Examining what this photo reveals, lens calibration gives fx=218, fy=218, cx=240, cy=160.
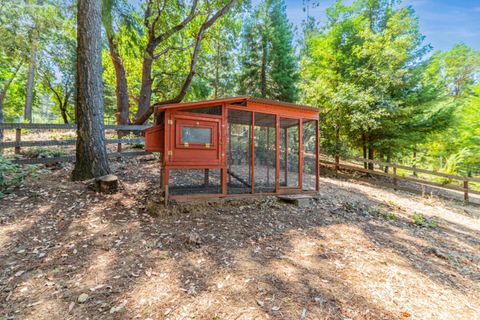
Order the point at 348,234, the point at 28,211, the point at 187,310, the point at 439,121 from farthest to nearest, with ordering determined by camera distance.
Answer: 1. the point at 439,121
2. the point at 348,234
3. the point at 28,211
4. the point at 187,310

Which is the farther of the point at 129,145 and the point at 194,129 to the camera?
the point at 129,145

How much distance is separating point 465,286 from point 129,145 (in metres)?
9.62

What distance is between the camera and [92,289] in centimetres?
232

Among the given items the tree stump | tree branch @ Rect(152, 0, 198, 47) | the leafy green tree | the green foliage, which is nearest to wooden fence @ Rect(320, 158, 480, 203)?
the leafy green tree

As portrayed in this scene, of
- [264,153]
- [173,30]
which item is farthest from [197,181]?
[173,30]

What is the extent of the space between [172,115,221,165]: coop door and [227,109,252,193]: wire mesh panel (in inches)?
28.1

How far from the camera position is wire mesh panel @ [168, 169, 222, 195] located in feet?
16.5

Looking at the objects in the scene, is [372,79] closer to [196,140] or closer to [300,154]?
[300,154]

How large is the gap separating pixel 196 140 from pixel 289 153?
267 cm

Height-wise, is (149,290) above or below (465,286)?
above

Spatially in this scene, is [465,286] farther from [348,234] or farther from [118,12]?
[118,12]

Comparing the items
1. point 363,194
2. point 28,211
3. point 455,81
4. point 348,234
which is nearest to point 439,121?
point 363,194

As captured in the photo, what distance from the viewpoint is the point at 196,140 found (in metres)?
4.50

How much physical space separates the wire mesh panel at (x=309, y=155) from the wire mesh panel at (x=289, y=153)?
239 mm
